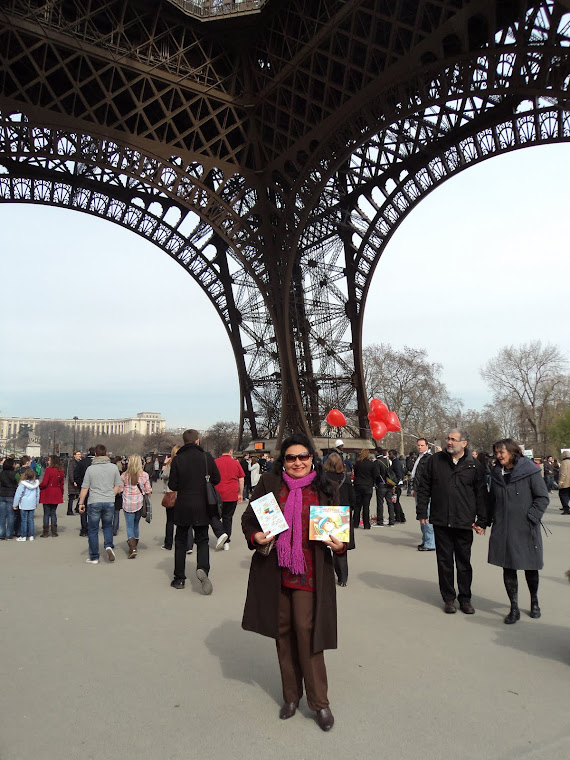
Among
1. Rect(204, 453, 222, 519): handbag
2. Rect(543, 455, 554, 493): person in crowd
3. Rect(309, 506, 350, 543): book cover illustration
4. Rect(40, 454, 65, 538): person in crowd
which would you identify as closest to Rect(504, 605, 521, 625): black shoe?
Rect(309, 506, 350, 543): book cover illustration

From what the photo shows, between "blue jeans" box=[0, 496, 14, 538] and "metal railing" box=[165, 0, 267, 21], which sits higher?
"metal railing" box=[165, 0, 267, 21]

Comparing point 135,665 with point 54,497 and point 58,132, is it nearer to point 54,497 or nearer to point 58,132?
point 54,497

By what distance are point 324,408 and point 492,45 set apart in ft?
57.1

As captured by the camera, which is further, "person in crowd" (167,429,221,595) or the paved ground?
"person in crowd" (167,429,221,595)

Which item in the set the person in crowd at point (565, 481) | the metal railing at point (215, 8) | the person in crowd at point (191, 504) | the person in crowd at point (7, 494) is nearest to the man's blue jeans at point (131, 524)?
the person in crowd at point (191, 504)

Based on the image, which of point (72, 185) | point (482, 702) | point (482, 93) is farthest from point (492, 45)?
point (72, 185)

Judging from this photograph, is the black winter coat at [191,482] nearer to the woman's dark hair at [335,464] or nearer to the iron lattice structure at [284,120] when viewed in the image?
the woman's dark hair at [335,464]

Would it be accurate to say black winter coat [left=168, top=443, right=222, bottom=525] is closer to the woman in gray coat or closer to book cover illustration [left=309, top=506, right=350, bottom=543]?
the woman in gray coat

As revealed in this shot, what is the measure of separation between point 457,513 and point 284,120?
61.7 ft

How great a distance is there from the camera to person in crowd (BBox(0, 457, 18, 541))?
10.6 metres

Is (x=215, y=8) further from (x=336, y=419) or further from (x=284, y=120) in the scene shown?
(x=336, y=419)

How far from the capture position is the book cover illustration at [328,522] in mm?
→ 3250

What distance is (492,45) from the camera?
13547 mm

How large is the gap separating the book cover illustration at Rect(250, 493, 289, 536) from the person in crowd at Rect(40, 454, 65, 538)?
8233 mm
